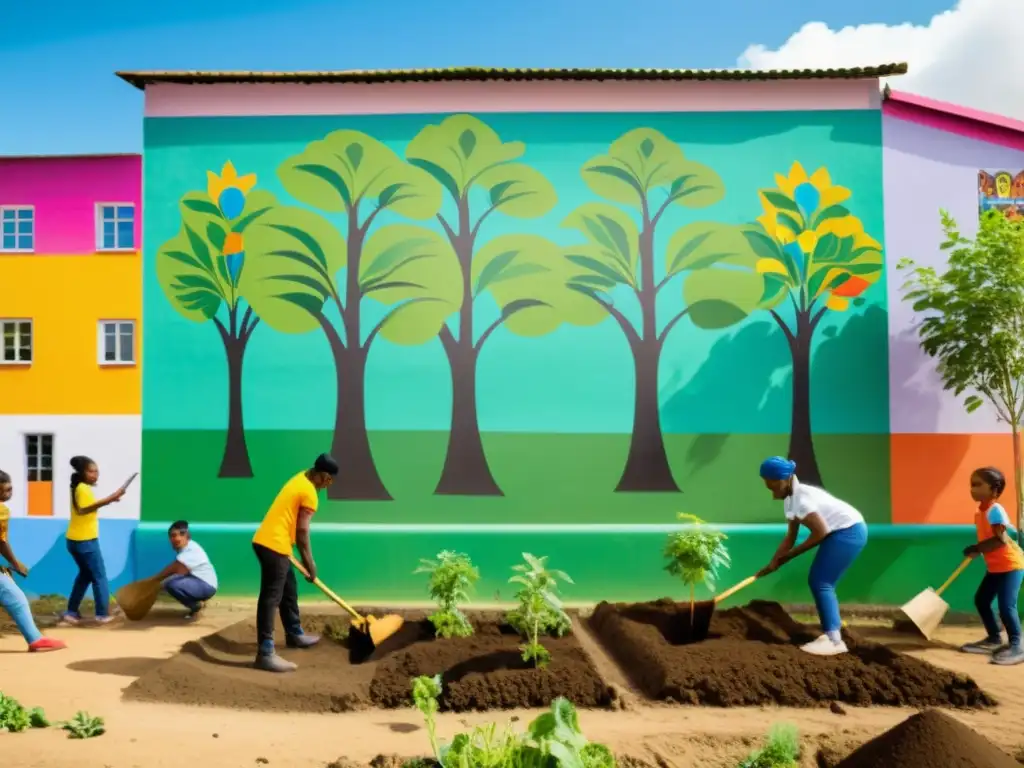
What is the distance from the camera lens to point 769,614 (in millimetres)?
7344

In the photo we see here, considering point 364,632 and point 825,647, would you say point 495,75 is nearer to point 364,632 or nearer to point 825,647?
point 364,632

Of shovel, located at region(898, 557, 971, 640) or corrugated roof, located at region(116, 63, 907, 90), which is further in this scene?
corrugated roof, located at region(116, 63, 907, 90)

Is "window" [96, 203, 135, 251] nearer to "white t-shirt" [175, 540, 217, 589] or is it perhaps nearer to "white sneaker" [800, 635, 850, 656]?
"white t-shirt" [175, 540, 217, 589]

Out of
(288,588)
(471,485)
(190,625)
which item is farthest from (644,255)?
(190,625)

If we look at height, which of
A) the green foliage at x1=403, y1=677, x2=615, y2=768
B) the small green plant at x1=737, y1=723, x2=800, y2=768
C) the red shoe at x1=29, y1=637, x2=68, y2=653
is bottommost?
the red shoe at x1=29, y1=637, x2=68, y2=653

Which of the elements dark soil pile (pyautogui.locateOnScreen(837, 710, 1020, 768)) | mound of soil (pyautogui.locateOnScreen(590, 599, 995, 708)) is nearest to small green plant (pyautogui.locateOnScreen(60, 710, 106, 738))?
mound of soil (pyautogui.locateOnScreen(590, 599, 995, 708))

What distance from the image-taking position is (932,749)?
139 inches

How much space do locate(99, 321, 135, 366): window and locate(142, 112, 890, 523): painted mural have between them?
0.29m

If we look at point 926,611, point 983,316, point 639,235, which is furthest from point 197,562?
point 983,316

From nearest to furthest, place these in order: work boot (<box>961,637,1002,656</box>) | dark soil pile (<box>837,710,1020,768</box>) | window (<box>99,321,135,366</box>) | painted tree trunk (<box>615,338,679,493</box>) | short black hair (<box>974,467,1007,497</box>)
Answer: dark soil pile (<box>837,710,1020,768</box>)
short black hair (<box>974,467,1007,497</box>)
work boot (<box>961,637,1002,656</box>)
painted tree trunk (<box>615,338,679,493</box>)
window (<box>99,321,135,366</box>)

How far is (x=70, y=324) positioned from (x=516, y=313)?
16.6 ft

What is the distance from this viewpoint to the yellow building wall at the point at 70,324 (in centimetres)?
874

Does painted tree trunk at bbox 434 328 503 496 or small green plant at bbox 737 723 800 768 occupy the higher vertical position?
painted tree trunk at bbox 434 328 503 496

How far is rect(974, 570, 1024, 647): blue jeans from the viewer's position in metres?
6.63
